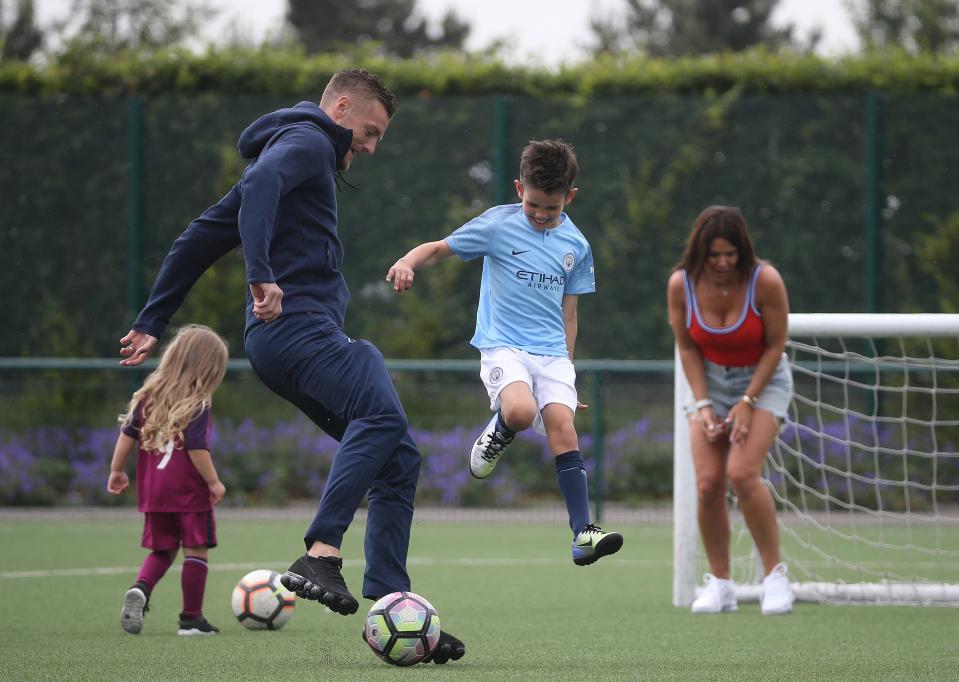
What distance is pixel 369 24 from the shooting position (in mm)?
38812

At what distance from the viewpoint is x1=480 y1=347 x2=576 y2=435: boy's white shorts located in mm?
5914

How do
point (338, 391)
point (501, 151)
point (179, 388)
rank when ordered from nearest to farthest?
1. point (338, 391)
2. point (179, 388)
3. point (501, 151)

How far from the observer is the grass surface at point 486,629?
4.89 m

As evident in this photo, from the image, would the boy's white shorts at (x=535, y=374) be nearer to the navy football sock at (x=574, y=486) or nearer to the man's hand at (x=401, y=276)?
the navy football sock at (x=574, y=486)

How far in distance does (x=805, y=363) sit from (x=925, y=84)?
4711 millimetres

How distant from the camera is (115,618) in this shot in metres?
6.63

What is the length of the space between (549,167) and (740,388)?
164 cm

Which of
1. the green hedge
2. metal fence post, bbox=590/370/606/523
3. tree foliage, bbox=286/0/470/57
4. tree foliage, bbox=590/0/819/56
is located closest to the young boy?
metal fence post, bbox=590/370/606/523

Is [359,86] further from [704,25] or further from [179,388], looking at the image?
[704,25]

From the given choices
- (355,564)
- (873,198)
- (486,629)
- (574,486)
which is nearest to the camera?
(574,486)

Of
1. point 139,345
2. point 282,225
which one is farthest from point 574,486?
point 139,345

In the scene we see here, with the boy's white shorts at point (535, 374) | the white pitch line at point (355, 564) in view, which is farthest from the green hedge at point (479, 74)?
the boy's white shorts at point (535, 374)

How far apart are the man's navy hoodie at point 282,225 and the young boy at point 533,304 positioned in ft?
2.89

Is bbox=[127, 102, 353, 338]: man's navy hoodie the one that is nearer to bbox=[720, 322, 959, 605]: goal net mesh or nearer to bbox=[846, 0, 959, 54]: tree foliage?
bbox=[720, 322, 959, 605]: goal net mesh
